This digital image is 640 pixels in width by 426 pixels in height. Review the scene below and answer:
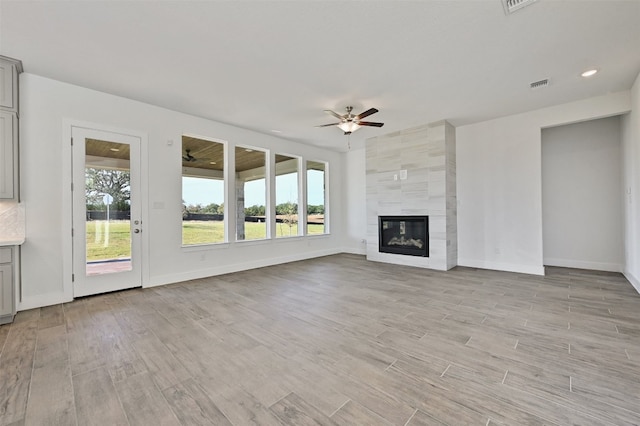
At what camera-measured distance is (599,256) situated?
5.18 meters

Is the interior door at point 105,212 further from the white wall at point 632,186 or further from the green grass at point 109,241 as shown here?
the white wall at point 632,186

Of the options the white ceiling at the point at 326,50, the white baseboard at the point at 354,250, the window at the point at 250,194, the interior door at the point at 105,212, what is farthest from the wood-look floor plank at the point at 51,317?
the white baseboard at the point at 354,250

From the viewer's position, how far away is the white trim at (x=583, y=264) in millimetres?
5035

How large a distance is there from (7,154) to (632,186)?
8481 millimetres

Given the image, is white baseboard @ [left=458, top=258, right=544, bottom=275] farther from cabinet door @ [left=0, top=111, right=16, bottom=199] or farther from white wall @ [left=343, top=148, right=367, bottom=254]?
cabinet door @ [left=0, top=111, right=16, bottom=199]

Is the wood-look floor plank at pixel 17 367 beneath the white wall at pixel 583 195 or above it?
beneath

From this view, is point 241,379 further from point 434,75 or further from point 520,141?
point 520,141

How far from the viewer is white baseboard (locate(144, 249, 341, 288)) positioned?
4476mm

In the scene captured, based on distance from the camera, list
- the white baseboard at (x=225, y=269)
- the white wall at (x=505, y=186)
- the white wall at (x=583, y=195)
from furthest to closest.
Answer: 1. the white wall at (x=583, y=195)
2. the white wall at (x=505, y=186)
3. the white baseboard at (x=225, y=269)

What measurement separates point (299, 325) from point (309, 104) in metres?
3.38

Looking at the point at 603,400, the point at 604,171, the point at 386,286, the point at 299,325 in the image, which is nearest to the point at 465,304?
the point at 386,286

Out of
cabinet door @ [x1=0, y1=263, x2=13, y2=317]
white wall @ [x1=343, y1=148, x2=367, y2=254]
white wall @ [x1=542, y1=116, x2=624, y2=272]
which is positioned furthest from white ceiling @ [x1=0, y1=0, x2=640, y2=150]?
white wall @ [x1=343, y1=148, x2=367, y2=254]

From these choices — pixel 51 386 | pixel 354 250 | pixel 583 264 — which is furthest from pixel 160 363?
pixel 583 264

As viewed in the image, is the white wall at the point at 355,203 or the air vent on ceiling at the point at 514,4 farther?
the white wall at the point at 355,203
